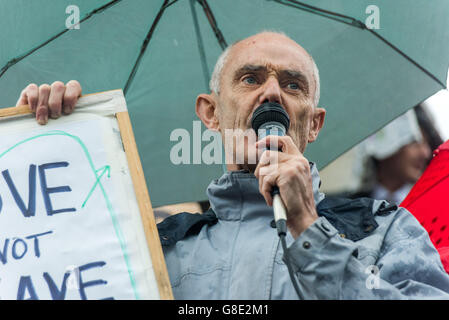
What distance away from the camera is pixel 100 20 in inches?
132

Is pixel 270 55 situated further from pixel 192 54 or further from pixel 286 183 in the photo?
pixel 286 183

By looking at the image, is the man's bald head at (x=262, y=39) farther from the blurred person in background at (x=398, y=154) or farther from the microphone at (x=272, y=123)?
the blurred person in background at (x=398, y=154)

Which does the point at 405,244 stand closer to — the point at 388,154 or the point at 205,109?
the point at 205,109

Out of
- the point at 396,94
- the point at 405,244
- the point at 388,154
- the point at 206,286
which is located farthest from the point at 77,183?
the point at 388,154

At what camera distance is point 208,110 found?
10.4 ft

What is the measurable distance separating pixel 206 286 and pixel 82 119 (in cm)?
74

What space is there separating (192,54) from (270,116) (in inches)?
58.4

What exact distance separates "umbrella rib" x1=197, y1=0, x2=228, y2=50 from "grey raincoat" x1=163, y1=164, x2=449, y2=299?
3.78ft

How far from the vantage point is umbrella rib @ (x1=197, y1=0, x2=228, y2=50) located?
3.43 metres

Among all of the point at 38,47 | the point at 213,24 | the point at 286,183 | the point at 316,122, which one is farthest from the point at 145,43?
the point at 286,183

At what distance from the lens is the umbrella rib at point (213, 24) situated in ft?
11.3

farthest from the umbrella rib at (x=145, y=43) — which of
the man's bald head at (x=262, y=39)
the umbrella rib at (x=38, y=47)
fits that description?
the man's bald head at (x=262, y=39)

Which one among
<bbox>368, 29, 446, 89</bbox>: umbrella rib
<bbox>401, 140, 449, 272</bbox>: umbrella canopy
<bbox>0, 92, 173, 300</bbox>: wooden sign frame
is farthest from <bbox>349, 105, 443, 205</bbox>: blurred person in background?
<bbox>0, 92, 173, 300</bbox>: wooden sign frame

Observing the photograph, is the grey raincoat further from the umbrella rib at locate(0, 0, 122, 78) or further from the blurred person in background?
the blurred person in background
